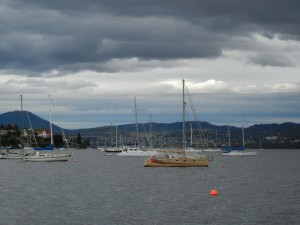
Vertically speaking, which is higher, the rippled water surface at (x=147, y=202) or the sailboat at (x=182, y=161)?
the sailboat at (x=182, y=161)

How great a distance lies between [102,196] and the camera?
202 feet

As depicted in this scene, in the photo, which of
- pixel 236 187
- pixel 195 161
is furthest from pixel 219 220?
pixel 195 161

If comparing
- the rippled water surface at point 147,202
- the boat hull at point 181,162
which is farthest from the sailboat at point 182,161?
Result: the rippled water surface at point 147,202

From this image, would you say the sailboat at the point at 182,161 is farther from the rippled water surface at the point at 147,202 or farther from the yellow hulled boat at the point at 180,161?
the rippled water surface at the point at 147,202

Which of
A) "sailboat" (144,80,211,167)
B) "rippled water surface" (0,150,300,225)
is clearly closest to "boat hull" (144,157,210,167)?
"sailboat" (144,80,211,167)

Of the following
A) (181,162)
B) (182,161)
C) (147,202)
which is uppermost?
(182,161)

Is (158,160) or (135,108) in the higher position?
(135,108)

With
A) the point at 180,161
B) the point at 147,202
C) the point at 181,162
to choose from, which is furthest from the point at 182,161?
the point at 147,202

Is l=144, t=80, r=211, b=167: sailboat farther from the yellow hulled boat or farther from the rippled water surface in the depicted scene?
the rippled water surface

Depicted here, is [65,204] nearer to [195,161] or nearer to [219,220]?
[219,220]

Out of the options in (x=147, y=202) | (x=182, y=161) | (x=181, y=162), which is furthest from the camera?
(x=181, y=162)

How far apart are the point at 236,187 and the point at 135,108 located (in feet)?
317

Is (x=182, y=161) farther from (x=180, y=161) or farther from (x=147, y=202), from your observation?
(x=147, y=202)

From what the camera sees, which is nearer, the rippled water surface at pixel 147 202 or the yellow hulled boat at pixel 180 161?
the rippled water surface at pixel 147 202
